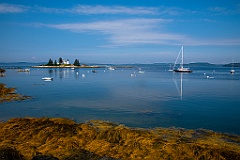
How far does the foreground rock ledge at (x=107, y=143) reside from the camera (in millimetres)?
12258

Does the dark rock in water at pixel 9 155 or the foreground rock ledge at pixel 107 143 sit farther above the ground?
the dark rock in water at pixel 9 155

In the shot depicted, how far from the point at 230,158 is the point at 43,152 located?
9996 millimetres

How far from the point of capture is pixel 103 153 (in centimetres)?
1252

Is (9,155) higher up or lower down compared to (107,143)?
higher up

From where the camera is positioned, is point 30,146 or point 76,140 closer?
point 30,146

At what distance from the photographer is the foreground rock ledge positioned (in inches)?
483

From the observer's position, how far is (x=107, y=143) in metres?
13.9

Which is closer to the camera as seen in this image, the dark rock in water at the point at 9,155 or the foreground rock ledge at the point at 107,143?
the dark rock in water at the point at 9,155

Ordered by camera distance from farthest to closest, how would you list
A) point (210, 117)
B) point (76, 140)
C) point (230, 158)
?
1. point (210, 117)
2. point (76, 140)
3. point (230, 158)

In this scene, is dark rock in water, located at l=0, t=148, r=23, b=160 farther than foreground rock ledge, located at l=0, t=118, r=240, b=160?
No

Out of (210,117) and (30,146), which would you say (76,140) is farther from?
(210,117)

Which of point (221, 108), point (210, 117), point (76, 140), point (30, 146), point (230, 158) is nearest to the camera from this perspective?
point (230, 158)

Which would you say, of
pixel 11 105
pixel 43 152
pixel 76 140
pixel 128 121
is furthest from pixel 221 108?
pixel 11 105

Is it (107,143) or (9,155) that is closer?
(9,155)
